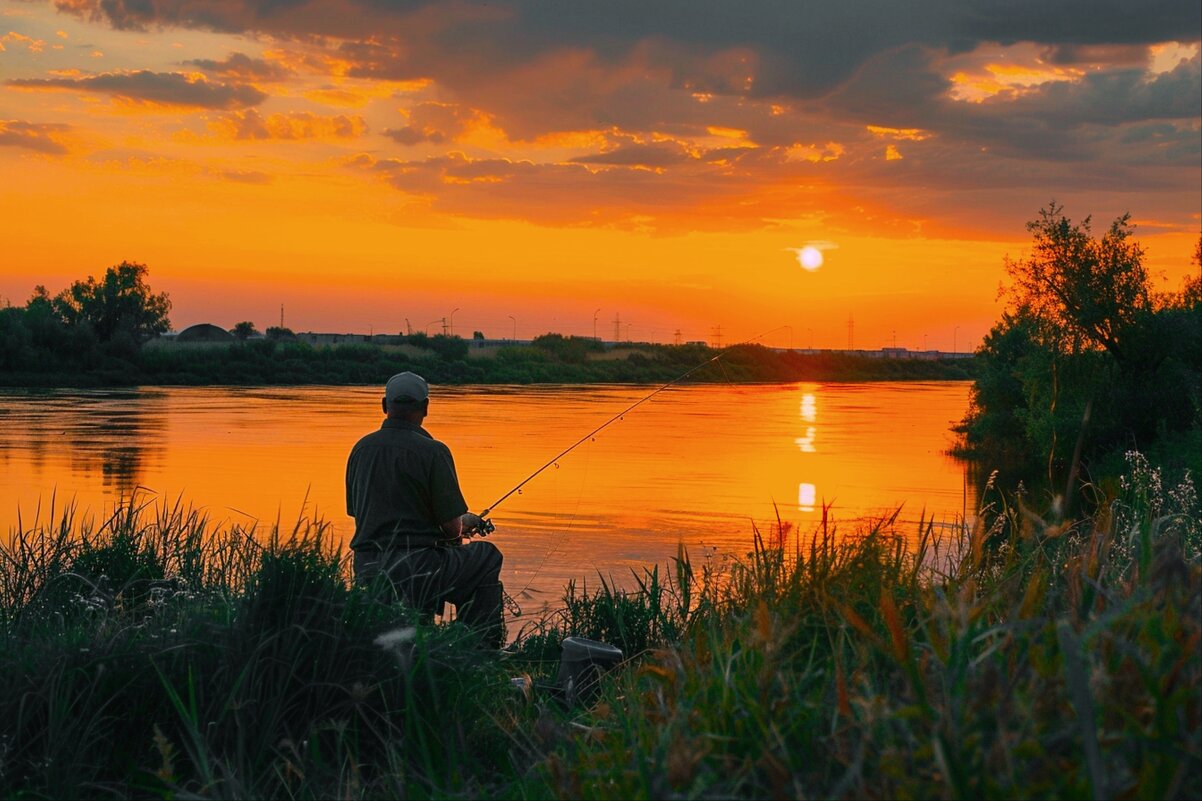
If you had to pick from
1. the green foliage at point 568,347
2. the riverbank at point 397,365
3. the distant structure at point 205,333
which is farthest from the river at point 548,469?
the distant structure at point 205,333

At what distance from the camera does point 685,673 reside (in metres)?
3.50

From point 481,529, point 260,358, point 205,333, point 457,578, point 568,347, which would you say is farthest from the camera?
point 205,333

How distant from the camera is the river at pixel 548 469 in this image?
17391 mm

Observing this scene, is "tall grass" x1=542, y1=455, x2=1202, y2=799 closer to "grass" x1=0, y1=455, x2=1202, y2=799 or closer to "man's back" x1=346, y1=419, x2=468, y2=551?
"grass" x1=0, y1=455, x2=1202, y2=799

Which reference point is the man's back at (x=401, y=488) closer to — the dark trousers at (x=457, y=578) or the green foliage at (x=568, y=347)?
the dark trousers at (x=457, y=578)

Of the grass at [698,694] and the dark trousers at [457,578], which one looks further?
the dark trousers at [457,578]

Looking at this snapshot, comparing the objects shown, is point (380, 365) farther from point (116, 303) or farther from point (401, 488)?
point (401, 488)

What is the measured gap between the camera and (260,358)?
74.4 m

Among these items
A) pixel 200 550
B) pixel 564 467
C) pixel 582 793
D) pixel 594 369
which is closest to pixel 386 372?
pixel 594 369

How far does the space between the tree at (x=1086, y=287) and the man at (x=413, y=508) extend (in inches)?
1137

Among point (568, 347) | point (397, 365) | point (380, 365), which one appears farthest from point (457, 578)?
point (568, 347)

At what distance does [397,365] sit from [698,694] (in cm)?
7835

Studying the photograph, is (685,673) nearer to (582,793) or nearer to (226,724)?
(582,793)

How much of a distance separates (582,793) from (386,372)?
77215mm
